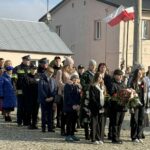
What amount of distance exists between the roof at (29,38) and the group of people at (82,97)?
1725cm

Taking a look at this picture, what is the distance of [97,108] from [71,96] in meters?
0.83

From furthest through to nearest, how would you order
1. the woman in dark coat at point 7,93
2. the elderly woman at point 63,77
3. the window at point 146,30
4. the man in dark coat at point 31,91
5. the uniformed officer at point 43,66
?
the window at point 146,30 < the woman in dark coat at point 7,93 < the man in dark coat at point 31,91 < the uniformed officer at point 43,66 < the elderly woman at point 63,77

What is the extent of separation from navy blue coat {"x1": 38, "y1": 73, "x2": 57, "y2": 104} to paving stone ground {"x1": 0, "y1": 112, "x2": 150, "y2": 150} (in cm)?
92

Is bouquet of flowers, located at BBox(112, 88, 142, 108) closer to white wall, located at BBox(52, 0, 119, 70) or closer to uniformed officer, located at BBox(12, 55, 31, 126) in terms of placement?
uniformed officer, located at BBox(12, 55, 31, 126)

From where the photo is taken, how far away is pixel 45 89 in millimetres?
14039

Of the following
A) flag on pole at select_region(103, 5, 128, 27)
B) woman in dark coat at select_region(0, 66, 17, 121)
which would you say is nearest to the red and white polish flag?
flag on pole at select_region(103, 5, 128, 27)

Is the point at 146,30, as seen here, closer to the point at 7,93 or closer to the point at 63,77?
the point at 7,93

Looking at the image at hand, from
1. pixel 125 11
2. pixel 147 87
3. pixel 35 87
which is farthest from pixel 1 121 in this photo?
pixel 125 11

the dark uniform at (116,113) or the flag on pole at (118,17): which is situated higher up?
the flag on pole at (118,17)

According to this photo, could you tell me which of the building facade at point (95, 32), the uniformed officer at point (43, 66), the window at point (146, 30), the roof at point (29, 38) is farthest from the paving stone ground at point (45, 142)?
the window at point (146, 30)

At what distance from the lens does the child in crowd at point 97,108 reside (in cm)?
1250

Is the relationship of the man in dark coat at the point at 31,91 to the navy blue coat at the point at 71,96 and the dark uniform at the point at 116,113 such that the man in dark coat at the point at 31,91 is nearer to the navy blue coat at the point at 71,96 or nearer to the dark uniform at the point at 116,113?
the navy blue coat at the point at 71,96

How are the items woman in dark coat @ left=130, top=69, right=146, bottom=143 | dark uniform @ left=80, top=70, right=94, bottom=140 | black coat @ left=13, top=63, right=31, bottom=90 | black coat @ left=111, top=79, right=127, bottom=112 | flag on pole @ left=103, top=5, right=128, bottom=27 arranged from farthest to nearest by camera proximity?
flag on pole @ left=103, top=5, right=128, bottom=27 → black coat @ left=13, top=63, right=31, bottom=90 → woman in dark coat @ left=130, top=69, right=146, bottom=143 → black coat @ left=111, top=79, right=127, bottom=112 → dark uniform @ left=80, top=70, right=94, bottom=140

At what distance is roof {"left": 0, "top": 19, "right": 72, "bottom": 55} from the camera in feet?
108
